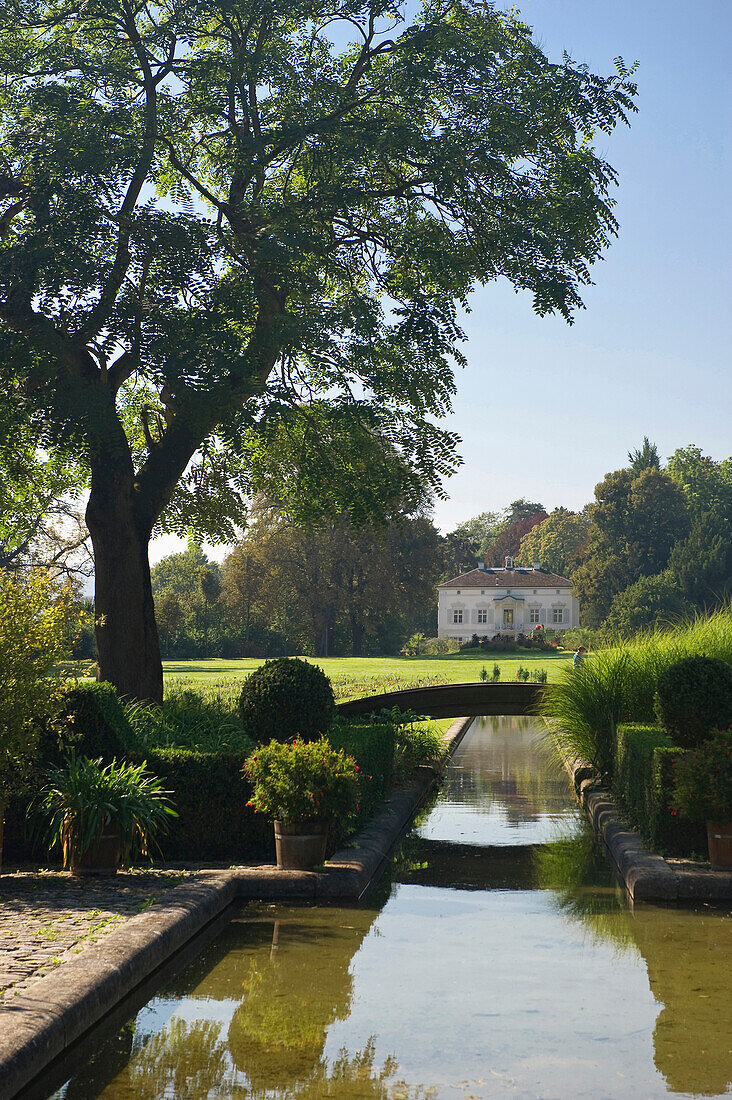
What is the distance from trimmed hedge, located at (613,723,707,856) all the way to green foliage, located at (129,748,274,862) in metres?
3.45

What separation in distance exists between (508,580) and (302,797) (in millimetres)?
72065

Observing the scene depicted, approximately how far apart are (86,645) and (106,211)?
30.4 m

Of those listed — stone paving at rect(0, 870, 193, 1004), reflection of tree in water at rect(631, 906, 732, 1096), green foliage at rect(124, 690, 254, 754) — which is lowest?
reflection of tree in water at rect(631, 906, 732, 1096)

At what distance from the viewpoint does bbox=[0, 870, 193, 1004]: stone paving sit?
5656 millimetres

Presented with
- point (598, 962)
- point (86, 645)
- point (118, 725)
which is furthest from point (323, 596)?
point (598, 962)

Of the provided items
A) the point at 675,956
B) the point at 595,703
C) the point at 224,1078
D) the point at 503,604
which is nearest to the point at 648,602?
the point at 503,604

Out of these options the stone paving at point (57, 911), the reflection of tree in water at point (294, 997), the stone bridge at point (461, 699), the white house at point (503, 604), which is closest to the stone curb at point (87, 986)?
the stone paving at point (57, 911)

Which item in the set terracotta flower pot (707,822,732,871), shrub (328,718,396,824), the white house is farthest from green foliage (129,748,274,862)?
the white house

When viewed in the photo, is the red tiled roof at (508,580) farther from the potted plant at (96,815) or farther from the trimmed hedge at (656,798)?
the potted plant at (96,815)

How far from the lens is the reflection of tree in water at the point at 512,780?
1358cm

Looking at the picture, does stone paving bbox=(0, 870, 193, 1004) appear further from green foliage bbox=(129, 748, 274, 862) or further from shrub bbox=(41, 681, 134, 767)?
shrub bbox=(41, 681, 134, 767)

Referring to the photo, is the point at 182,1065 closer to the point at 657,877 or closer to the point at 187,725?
the point at 657,877

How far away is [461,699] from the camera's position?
18.0m

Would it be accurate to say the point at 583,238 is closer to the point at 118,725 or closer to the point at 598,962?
the point at 118,725
